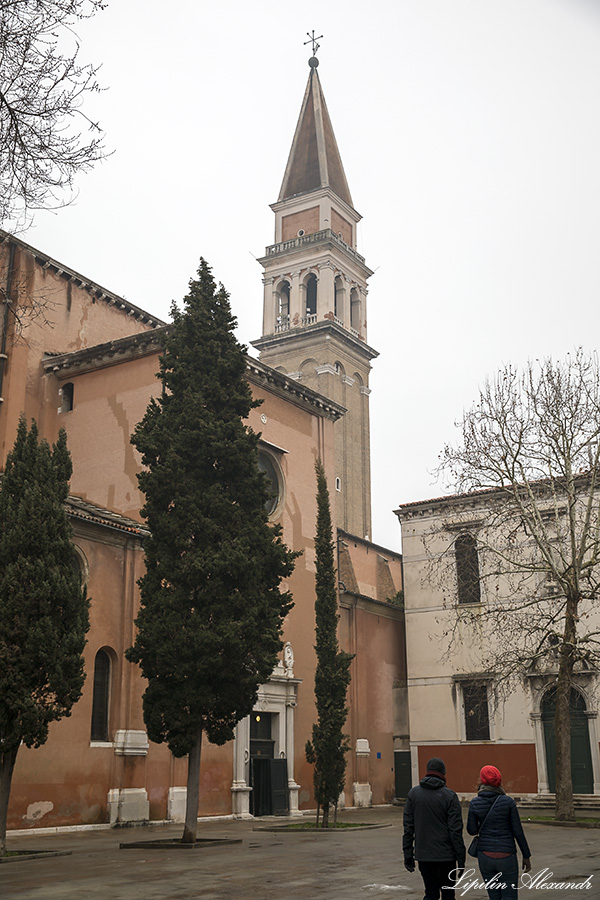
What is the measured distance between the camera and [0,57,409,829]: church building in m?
20.3

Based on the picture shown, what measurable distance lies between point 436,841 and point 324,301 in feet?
158

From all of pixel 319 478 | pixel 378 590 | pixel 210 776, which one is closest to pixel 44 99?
pixel 319 478

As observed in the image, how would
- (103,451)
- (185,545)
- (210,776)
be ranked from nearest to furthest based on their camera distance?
(185,545) → (210,776) → (103,451)

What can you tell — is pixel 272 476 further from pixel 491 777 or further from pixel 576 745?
pixel 491 777

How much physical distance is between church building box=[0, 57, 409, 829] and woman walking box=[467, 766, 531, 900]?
8652mm

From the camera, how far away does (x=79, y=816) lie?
64.4ft

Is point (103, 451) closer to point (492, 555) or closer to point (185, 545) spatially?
point (185, 545)

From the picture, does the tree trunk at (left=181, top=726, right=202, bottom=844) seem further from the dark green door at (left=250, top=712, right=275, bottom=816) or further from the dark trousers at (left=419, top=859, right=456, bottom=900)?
the dark green door at (left=250, top=712, right=275, bottom=816)

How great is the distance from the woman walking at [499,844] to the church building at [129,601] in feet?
28.4

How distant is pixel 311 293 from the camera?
56344 mm

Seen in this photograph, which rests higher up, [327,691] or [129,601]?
[129,601]

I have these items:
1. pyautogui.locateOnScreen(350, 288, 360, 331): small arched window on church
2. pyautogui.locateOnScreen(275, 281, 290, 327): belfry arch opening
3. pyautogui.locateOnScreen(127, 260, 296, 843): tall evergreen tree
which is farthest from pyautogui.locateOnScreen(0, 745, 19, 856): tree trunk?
pyautogui.locateOnScreen(350, 288, 360, 331): small arched window on church

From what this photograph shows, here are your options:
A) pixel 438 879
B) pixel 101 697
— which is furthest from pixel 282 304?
pixel 438 879

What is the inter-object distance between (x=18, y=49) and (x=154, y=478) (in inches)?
326
